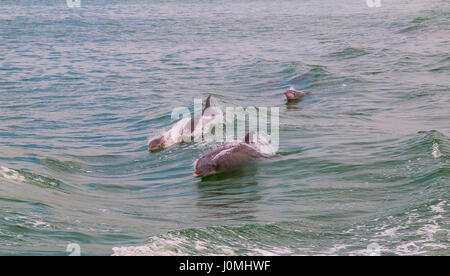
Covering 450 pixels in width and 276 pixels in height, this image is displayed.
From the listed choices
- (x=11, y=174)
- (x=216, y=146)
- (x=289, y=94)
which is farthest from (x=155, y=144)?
(x=289, y=94)

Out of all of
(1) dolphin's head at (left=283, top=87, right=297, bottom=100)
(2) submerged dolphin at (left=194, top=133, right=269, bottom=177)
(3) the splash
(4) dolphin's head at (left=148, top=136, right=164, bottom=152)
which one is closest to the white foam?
(2) submerged dolphin at (left=194, top=133, right=269, bottom=177)

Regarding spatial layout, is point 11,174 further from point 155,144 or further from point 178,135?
point 178,135

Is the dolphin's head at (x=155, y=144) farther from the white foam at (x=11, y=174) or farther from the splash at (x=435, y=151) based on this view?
the splash at (x=435, y=151)

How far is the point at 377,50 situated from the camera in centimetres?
2769

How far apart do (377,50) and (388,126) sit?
14532 millimetres

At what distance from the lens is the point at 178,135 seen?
1347 cm

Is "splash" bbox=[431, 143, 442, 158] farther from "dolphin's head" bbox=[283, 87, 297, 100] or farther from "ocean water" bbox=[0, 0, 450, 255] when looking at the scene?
"dolphin's head" bbox=[283, 87, 297, 100]

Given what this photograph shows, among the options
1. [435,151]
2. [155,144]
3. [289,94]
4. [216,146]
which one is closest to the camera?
[435,151]

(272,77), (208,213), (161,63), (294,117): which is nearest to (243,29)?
(161,63)

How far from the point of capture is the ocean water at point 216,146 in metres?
7.55

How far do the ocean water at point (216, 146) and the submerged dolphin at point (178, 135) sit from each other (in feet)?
1.18

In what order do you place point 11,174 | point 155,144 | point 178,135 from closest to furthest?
point 11,174
point 155,144
point 178,135

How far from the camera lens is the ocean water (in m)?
7.55

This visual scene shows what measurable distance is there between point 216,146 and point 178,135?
3.76 feet
